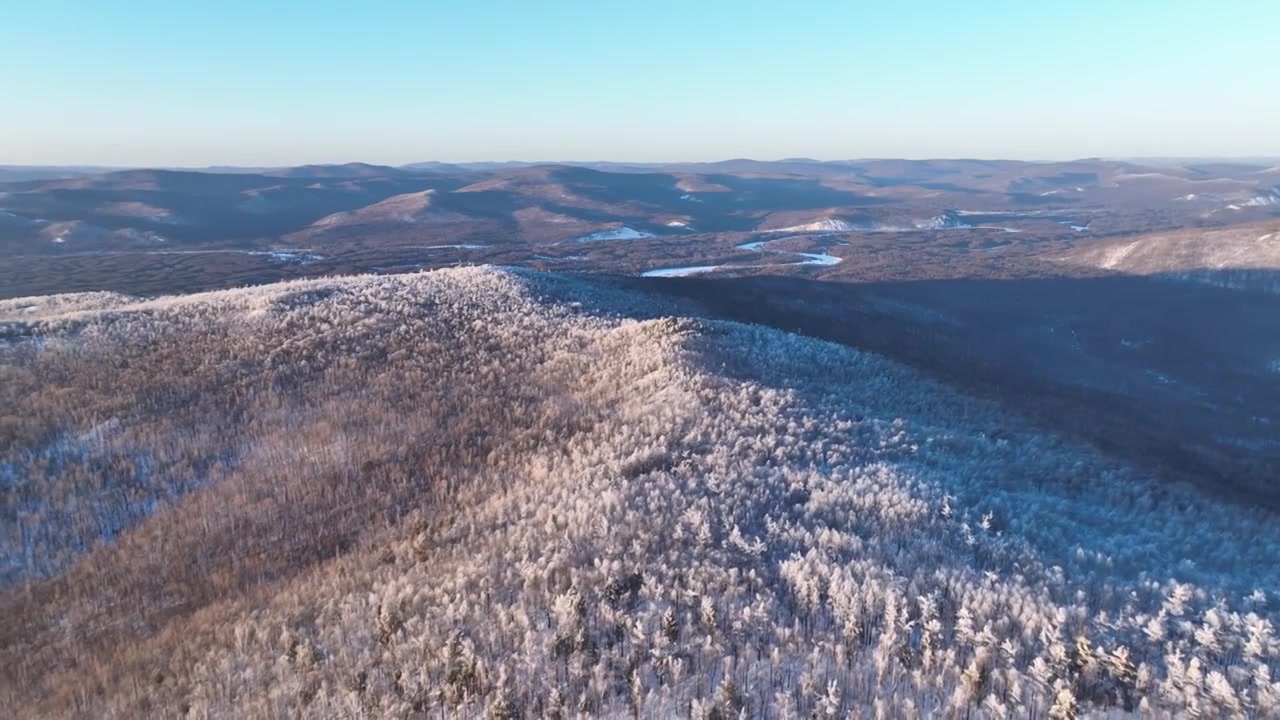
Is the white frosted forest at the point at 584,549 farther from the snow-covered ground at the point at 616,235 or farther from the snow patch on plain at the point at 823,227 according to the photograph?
the snow patch on plain at the point at 823,227

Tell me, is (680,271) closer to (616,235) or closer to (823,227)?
(616,235)

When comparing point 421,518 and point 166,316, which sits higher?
point 166,316

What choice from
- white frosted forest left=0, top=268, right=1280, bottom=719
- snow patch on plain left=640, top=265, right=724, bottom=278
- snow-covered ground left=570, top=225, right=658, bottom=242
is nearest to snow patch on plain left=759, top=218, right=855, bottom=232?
snow-covered ground left=570, top=225, right=658, bottom=242

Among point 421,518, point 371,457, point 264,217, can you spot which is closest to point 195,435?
point 371,457

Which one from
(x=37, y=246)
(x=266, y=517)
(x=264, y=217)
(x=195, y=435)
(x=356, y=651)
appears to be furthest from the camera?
(x=264, y=217)

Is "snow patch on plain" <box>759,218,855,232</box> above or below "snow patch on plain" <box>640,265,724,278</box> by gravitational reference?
Answer: above

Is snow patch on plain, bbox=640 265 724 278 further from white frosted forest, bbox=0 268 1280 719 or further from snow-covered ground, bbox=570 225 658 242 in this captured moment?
white frosted forest, bbox=0 268 1280 719

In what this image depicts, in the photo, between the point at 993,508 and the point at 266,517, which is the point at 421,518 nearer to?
Answer: the point at 266,517

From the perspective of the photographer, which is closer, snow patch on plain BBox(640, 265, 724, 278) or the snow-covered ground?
snow patch on plain BBox(640, 265, 724, 278)
